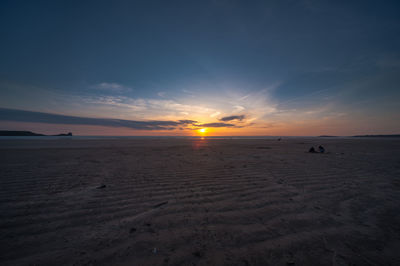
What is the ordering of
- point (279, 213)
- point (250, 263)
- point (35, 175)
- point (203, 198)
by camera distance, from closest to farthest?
point (250, 263)
point (279, 213)
point (203, 198)
point (35, 175)

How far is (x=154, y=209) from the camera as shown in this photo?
2586 mm

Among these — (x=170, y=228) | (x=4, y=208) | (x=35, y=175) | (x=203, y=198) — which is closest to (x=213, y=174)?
(x=203, y=198)

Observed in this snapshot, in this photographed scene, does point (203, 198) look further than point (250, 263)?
Yes

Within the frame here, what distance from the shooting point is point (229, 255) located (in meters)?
1.63

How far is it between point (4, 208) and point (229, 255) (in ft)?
12.6

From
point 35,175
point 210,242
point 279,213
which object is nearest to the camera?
point 210,242

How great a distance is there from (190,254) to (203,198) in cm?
141

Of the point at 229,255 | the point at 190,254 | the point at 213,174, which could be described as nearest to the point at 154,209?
the point at 190,254

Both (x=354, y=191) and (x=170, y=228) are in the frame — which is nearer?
(x=170, y=228)

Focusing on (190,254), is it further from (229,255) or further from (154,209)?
(154,209)

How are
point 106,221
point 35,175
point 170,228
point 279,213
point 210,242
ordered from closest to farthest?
point 210,242 < point 170,228 < point 106,221 < point 279,213 < point 35,175

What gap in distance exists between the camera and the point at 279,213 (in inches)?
97.3

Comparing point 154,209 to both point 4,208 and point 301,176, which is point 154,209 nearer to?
point 4,208

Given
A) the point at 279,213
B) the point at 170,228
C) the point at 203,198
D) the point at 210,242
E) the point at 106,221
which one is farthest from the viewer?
the point at 203,198
